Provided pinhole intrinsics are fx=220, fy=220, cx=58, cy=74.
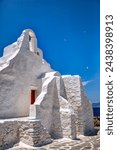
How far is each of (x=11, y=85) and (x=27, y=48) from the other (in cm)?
308

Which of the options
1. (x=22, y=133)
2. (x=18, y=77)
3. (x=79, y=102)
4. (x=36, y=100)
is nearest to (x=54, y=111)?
(x=36, y=100)

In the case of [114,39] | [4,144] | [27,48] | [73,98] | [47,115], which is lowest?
[4,144]

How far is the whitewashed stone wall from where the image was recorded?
14469 mm

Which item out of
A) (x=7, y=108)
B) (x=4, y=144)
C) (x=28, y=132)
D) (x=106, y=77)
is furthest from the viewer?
(x=7, y=108)

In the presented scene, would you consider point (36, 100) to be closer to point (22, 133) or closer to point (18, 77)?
point (18, 77)

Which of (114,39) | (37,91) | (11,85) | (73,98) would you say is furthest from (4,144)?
(114,39)

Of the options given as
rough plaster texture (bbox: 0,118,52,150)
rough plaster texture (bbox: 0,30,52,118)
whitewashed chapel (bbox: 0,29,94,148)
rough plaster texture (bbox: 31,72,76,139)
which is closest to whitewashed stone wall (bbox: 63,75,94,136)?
whitewashed chapel (bbox: 0,29,94,148)

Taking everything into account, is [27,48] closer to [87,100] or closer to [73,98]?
[73,98]

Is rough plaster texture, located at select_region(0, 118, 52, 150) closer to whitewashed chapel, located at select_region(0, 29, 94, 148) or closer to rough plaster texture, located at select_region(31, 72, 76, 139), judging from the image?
whitewashed chapel, located at select_region(0, 29, 94, 148)

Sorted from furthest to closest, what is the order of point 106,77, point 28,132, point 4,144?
1. point 28,132
2. point 4,144
3. point 106,77

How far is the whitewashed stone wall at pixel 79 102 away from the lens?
14.5 meters

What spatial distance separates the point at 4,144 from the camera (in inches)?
378

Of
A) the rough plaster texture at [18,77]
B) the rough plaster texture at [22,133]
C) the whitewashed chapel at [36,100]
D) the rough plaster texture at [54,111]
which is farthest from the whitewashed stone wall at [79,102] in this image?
the rough plaster texture at [22,133]

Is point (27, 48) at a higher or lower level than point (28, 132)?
higher
